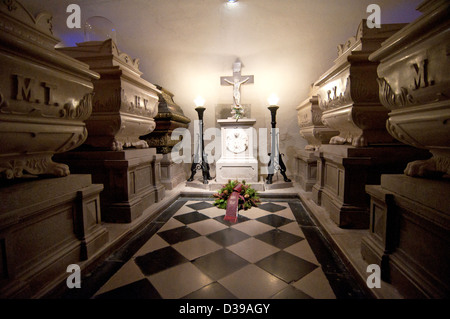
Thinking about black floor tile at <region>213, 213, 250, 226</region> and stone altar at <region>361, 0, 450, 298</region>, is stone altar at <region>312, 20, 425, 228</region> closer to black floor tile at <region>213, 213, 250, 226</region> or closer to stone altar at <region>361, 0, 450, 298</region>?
stone altar at <region>361, 0, 450, 298</region>

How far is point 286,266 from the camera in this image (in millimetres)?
1599

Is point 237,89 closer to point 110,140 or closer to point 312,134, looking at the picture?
point 312,134

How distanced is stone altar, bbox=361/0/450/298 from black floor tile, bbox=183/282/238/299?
933 mm

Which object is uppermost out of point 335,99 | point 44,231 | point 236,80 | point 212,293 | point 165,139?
point 236,80

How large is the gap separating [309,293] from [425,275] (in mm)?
571

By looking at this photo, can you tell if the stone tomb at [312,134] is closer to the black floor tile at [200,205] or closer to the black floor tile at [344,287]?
the black floor tile at [200,205]

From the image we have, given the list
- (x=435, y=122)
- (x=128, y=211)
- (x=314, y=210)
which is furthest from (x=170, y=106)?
(x=435, y=122)

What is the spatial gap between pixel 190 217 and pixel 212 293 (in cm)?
138

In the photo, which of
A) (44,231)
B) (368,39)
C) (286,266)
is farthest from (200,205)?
(368,39)

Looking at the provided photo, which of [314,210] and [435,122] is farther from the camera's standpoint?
[314,210]

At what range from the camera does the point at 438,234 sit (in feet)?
3.34

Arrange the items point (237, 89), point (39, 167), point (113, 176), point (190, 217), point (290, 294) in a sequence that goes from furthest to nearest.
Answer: point (237, 89), point (190, 217), point (113, 176), point (39, 167), point (290, 294)

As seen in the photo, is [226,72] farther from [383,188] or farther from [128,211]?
[383,188]

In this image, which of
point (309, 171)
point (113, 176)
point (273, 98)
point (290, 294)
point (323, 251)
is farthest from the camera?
point (273, 98)
